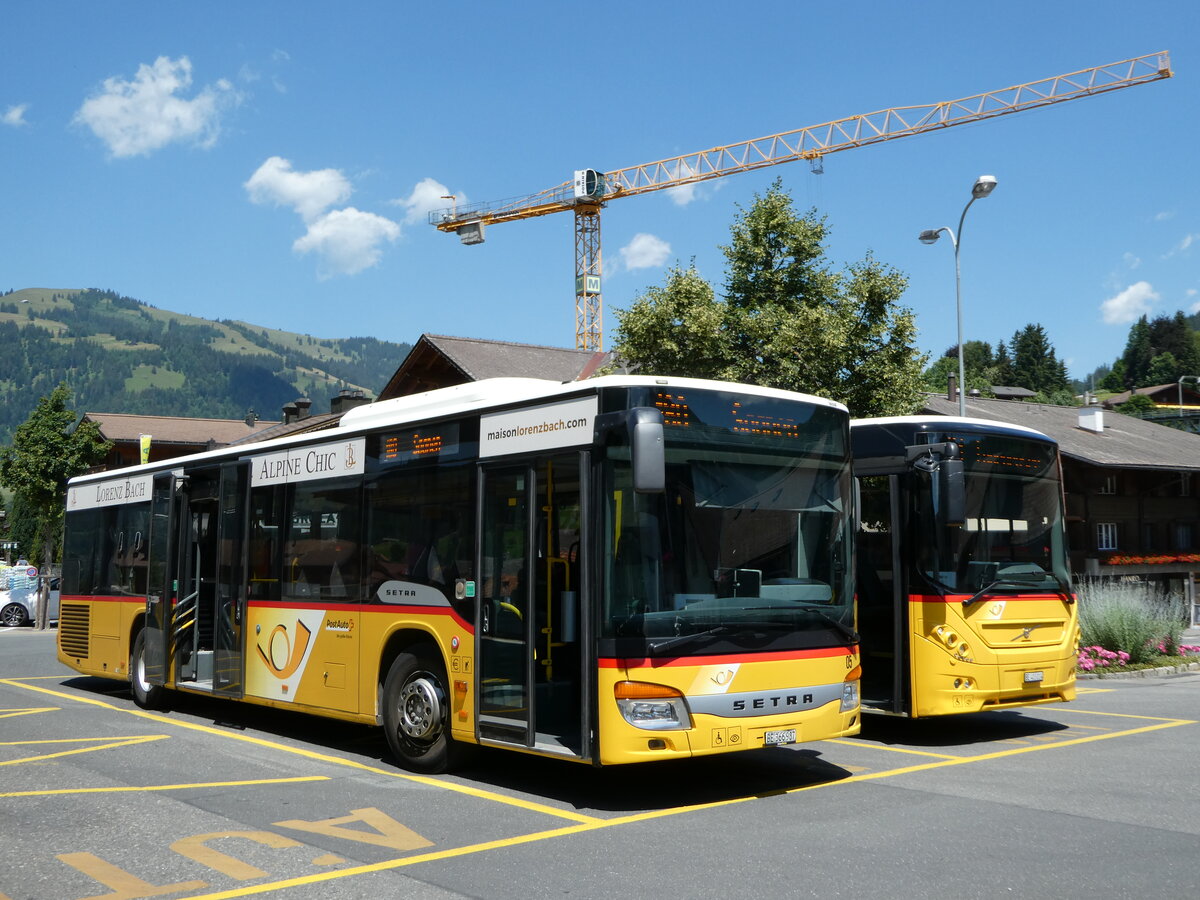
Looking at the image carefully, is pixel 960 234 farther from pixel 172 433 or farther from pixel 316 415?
pixel 172 433

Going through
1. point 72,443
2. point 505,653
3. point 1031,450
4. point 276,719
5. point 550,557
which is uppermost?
point 72,443

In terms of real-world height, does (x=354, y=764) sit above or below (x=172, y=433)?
below

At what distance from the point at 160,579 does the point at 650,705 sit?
8480 millimetres

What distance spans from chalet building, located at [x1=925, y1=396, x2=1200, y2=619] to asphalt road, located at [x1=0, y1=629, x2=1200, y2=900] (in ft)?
91.4

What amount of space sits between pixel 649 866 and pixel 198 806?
3.57 m

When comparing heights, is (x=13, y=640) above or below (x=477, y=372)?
below

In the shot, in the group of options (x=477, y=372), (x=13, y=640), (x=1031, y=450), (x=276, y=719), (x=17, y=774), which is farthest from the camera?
(x=477, y=372)

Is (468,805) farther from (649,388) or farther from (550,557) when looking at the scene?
(649,388)

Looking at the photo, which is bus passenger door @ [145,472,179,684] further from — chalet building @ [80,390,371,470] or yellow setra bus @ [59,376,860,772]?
chalet building @ [80,390,371,470]

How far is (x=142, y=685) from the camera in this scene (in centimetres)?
1445

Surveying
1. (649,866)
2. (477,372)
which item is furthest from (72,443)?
(649,866)

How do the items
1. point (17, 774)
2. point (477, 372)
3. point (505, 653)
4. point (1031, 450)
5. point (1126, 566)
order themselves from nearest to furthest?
point (505, 653) < point (17, 774) < point (1031, 450) < point (477, 372) < point (1126, 566)

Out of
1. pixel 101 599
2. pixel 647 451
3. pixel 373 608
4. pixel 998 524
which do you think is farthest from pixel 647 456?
pixel 101 599

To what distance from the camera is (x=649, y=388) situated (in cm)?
824
